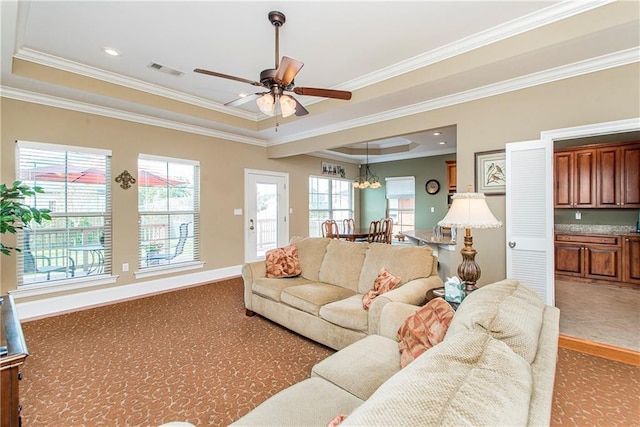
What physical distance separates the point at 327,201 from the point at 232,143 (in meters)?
3.36

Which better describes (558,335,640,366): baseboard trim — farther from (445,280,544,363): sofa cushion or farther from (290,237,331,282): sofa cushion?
(290,237,331,282): sofa cushion

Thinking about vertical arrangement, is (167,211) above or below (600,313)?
above

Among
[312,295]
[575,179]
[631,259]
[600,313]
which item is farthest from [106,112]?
[631,259]

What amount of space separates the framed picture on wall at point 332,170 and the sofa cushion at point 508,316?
6.85m

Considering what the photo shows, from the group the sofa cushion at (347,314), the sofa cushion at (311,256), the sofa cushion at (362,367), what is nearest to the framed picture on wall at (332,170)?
the sofa cushion at (311,256)

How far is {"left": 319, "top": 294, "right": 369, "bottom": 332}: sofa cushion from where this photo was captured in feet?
7.99

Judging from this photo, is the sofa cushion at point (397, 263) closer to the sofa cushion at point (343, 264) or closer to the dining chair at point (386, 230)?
the sofa cushion at point (343, 264)

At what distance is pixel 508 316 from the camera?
3.61ft

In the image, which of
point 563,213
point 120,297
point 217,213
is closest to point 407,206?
point 563,213

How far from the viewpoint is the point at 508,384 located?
0.74m

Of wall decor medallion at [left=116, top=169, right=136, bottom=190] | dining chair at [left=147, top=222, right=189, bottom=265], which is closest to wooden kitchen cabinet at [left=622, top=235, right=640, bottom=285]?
A: dining chair at [left=147, top=222, right=189, bottom=265]

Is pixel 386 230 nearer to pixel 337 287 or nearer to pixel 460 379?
pixel 337 287

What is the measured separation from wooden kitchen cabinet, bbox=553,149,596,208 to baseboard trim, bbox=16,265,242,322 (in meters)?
6.51

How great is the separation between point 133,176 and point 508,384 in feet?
17.0
